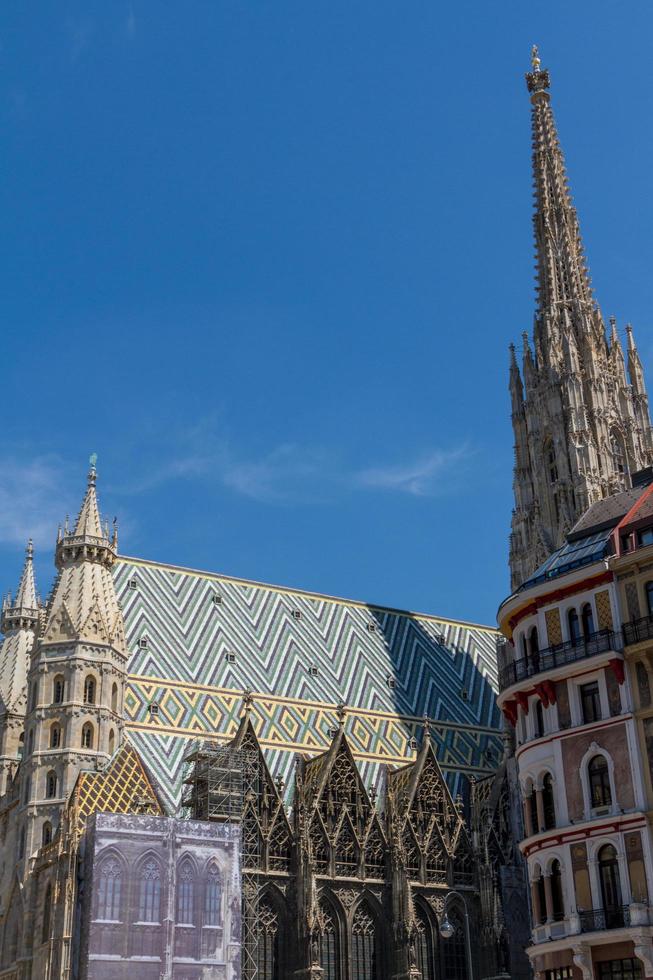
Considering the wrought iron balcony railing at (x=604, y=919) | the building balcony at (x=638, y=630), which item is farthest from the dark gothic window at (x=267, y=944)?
the building balcony at (x=638, y=630)

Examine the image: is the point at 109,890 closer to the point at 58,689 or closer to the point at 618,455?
the point at 58,689

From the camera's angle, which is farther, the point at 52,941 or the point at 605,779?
the point at 52,941

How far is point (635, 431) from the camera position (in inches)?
2287

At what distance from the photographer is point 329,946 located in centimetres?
4503

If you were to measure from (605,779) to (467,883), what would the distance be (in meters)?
25.1

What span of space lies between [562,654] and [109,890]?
18879mm

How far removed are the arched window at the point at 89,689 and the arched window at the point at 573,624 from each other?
23.9 m

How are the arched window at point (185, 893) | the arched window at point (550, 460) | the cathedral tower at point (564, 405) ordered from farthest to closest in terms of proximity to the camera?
the arched window at point (550, 460), the cathedral tower at point (564, 405), the arched window at point (185, 893)

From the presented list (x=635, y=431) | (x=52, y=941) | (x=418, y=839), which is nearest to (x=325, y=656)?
(x=418, y=839)

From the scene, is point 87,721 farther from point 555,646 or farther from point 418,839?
point 555,646

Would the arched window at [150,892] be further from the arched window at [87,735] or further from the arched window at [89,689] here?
the arched window at [89,689]

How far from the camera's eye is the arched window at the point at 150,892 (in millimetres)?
39375

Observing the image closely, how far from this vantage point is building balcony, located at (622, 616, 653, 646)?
25656mm

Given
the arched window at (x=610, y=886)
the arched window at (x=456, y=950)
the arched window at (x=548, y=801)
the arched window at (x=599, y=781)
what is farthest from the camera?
the arched window at (x=456, y=950)
